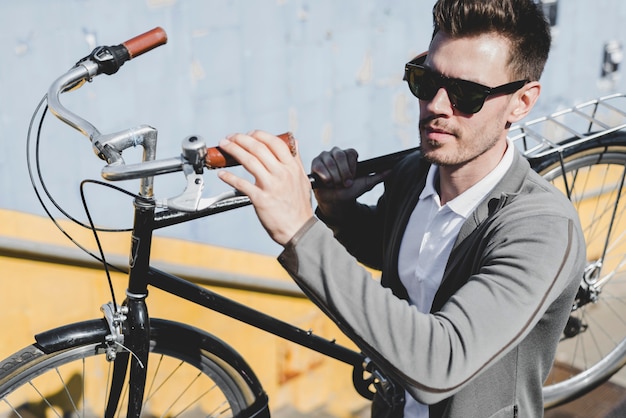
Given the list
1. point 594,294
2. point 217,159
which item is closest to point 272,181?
point 217,159

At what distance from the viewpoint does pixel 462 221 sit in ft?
6.80

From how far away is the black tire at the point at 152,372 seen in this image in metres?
2.14

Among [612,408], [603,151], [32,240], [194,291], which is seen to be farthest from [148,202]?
[612,408]

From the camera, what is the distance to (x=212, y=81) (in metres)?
3.37

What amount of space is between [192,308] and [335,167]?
5.11ft

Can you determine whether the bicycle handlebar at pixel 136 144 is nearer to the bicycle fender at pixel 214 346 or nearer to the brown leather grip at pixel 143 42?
the brown leather grip at pixel 143 42

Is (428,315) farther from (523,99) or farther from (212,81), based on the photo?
(212,81)

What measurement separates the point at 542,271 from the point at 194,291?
98 cm

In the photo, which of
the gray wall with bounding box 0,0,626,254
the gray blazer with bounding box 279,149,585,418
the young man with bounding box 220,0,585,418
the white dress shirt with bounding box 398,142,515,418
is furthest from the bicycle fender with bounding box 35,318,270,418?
the gray wall with bounding box 0,0,626,254

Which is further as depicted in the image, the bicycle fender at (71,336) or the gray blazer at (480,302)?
the bicycle fender at (71,336)

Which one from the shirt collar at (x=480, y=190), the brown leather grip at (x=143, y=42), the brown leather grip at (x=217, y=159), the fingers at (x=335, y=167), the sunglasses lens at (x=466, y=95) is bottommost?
the shirt collar at (x=480, y=190)

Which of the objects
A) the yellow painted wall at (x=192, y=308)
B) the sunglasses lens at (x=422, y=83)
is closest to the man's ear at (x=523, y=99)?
the sunglasses lens at (x=422, y=83)

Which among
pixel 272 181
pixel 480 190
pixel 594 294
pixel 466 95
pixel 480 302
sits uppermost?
pixel 466 95

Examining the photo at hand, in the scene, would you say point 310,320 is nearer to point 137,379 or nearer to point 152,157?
point 137,379
